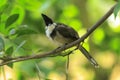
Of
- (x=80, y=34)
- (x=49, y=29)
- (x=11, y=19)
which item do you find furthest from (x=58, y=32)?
(x=80, y=34)

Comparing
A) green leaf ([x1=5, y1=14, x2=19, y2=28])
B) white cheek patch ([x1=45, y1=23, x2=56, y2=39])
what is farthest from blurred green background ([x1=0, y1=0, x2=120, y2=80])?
green leaf ([x1=5, y1=14, x2=19, y2=28])

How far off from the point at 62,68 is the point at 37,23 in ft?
1.37

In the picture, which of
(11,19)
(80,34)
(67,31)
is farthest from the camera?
(80,34)

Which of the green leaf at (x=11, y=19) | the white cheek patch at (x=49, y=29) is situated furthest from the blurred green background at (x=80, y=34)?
the green leaf at (x=11, y=19)

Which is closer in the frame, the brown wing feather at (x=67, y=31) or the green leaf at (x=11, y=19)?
the green leaf at (x=11, y=19)

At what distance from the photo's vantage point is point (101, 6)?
3.17m

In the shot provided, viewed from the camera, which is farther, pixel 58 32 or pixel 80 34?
pixel 80 34

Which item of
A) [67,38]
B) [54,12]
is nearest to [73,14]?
[54,12]

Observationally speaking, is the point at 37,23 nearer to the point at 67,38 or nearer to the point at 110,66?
the point at 110,66

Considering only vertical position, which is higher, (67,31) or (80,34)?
(80,34)

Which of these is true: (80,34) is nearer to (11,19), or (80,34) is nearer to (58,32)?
(58,32)

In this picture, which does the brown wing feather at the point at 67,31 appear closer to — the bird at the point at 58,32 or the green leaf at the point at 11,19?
the bird at the point at 58,32

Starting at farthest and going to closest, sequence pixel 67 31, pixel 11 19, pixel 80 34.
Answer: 1. pixel 80 34
2. pixel 67 31
3. pixel 11 19

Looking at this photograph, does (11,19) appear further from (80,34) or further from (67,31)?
(80,34)
